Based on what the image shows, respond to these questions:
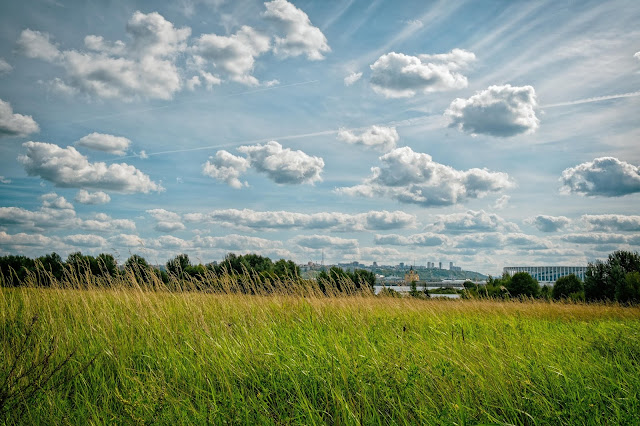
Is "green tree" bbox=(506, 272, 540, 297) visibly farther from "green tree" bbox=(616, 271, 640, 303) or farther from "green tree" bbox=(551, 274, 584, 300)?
"green tree" bbox=(616, 271, 640, 303)

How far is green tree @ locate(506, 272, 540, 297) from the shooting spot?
26.1 meters

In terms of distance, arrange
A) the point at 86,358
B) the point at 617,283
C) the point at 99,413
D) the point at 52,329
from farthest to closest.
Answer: the point at 617,283, the point at 52,329, the point at 86,358, the point at 99,413

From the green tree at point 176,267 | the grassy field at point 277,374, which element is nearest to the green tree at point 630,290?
the grassy field at point 277,374

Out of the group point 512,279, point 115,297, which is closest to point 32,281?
point 115,297

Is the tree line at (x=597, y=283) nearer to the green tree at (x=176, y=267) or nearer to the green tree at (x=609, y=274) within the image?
the green tree at (x=609, y=274)

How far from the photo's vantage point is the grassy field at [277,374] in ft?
11.8

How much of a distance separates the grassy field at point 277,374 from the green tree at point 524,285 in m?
20.4

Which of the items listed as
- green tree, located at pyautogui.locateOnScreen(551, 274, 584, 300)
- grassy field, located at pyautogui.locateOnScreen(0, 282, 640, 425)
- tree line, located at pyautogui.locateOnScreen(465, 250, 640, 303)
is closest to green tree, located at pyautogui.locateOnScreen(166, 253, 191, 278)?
grassy field, located at pyautogui.locateOnScreen(0, 282, 640, 425)

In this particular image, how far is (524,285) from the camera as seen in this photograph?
2620 centimetres

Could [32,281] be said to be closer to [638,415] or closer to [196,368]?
[196,368]

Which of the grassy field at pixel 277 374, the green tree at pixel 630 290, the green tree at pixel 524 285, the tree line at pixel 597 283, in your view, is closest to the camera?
the grassy field at pixel 277 374

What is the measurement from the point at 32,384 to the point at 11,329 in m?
3.12

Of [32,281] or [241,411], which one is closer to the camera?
[241,411]

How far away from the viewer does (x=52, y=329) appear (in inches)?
241
